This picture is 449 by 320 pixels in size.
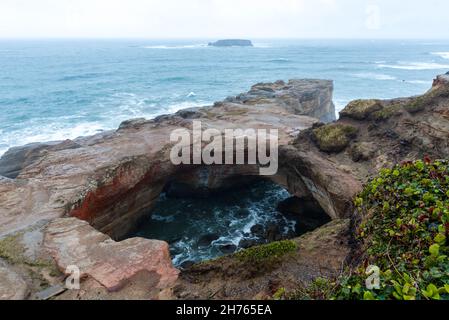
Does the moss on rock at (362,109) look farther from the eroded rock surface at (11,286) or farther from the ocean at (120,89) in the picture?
the ocean at (120,89)

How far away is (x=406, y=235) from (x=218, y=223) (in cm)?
1153

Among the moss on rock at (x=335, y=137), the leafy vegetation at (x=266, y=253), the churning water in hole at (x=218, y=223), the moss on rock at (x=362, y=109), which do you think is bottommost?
the churning water in hole at (x=218, y=223)

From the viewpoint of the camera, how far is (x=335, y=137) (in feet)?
46.4

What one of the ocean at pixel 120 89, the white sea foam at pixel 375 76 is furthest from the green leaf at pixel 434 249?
the white sea foam at pixel 375 76

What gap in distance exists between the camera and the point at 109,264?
7.32 meters

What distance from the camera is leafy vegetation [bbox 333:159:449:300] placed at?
4.51 m

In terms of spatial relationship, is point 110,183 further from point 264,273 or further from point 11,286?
point 264,273

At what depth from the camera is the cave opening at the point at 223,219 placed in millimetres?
14820

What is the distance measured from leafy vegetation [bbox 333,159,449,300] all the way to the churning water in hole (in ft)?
25.5

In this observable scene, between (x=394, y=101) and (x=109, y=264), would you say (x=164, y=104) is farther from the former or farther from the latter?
(x=109, y=264)

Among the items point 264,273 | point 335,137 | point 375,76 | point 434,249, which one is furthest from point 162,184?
point 375,76

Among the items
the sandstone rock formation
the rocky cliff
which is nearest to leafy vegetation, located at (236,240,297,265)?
the rocky cliff
